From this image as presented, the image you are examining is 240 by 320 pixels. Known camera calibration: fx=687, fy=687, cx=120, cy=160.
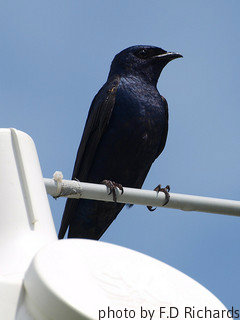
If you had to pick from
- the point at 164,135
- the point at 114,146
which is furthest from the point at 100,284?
the point at 164,135

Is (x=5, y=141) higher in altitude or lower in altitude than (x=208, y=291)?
higher

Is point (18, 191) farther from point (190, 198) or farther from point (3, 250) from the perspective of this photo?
point (190, 198)

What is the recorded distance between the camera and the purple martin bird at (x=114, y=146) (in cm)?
642

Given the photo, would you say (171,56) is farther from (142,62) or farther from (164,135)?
(164,135)

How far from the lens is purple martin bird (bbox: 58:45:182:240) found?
21.1 feet

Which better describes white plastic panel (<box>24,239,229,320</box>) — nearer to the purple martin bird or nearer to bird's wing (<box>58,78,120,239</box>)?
the purple martin bird

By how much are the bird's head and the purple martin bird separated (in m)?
0.46

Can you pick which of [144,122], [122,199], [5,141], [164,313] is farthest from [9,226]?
[144,122]

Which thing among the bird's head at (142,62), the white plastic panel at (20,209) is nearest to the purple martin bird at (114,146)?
the bird's head at (142,62)

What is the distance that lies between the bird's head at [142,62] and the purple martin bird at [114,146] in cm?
46

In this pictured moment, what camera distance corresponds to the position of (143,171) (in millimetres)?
6555

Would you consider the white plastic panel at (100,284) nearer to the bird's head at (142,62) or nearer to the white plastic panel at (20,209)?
the white plastic panel at (20,209)

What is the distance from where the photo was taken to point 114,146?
646 centimetres

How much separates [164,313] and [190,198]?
1.89 metres
